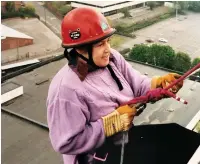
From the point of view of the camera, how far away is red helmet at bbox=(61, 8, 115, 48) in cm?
137

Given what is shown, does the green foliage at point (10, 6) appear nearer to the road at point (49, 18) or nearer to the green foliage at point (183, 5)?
the road at point (49, 18)

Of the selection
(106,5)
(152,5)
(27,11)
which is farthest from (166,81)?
(152,5)

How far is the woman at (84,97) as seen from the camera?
4.47 ft

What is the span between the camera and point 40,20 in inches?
633

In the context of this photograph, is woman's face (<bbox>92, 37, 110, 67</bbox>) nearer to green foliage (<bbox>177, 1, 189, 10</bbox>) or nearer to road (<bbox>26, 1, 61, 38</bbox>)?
road (<bbox>26, 1, 61, 38</bbox>)

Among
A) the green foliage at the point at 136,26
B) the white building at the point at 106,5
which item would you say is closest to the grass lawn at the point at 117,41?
the green foliage at the point at 136,26

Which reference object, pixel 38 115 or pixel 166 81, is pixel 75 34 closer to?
pixel 166 81

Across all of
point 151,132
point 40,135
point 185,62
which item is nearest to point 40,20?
point 185,62

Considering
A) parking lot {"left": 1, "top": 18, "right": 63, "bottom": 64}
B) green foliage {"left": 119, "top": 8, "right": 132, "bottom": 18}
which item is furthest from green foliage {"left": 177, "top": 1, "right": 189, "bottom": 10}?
→ parking lot {"left": 1, "top": 18, "right": 63, "bottom": 64}

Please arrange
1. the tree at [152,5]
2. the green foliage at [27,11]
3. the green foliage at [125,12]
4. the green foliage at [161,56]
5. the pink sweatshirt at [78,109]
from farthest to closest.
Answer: the tree at [152,5], the green foliage at [125,12], the green foliage at [27,11], the green foliage at [161,56], the pink sweatshirt at [78,109]

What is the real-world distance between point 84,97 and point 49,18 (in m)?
15.7

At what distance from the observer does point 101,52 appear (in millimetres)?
1434

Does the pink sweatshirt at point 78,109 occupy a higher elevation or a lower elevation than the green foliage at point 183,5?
higher

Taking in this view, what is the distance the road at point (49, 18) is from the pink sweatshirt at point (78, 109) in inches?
524
